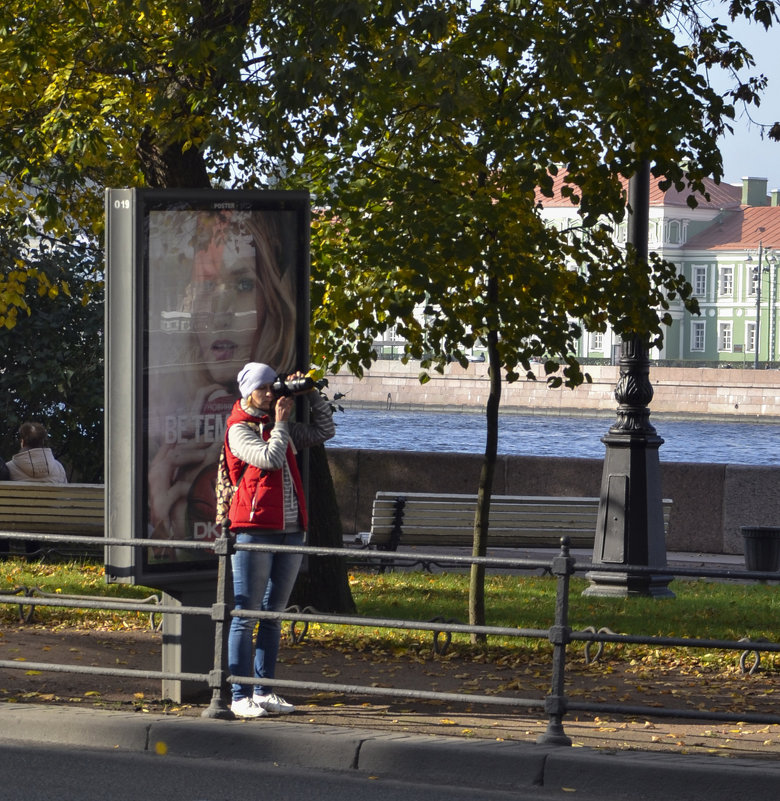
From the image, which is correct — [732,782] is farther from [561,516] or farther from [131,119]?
[561,516]

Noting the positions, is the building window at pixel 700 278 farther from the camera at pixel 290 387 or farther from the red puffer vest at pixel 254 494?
the red puffer vest at pixel 254 494

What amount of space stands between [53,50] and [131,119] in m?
1.08

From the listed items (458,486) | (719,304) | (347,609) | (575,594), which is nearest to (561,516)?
(575,594)

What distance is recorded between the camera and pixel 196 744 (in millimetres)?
6285

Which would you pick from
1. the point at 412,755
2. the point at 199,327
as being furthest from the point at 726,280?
the point at 412,755

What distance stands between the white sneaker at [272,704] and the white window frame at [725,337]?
319ft

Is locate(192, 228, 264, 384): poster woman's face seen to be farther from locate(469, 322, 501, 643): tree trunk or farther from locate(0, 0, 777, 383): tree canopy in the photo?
locate(469, 322, 501, 643): tree trunk

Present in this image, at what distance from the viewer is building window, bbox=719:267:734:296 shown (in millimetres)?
103875

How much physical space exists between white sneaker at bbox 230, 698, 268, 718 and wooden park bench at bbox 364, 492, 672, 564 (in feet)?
21.9

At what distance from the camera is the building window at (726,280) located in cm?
10388

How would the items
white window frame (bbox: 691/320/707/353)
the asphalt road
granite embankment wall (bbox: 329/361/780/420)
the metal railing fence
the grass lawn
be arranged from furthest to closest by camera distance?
white window frame (bbox: 691/320/707/353) < granite embankment wall (bbox: 329/361/780/420) < the grass lawn < the metal railing fence < the asphalt road

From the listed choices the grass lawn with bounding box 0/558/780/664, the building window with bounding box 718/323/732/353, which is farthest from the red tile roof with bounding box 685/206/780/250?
the grass lawn with bounding box 0/558/780/664

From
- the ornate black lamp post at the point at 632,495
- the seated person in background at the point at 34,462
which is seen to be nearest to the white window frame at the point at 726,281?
the seated person in background at the point at 34,462

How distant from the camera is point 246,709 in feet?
21.8
